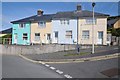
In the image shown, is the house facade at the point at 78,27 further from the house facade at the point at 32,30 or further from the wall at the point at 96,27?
the house facade at the point at 32,30

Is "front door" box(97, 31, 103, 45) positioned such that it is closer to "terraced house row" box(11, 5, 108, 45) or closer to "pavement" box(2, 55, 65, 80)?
"terraced house row" box(11, 5, 108, 45)

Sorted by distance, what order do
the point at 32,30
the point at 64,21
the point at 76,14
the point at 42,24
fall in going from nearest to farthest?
the point at 64,21 → the point at 76,14 → the point at 42,24 → the point at 32,30

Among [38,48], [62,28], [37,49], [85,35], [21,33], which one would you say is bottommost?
[37,49]

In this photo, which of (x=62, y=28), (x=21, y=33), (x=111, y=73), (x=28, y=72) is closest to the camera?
(x=111, y=73)

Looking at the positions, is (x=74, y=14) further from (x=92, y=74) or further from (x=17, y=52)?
(x=92, y=74)

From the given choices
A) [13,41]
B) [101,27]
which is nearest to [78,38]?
[101,27]

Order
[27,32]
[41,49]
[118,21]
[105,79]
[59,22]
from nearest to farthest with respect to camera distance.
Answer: [105,79] < [41,49] < [59,22] < [27,32] < [118,21]

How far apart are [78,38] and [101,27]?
455cm

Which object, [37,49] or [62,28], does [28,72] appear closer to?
[37,49]

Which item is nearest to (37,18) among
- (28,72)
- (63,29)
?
(63,29)

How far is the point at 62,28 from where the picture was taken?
45.1 m

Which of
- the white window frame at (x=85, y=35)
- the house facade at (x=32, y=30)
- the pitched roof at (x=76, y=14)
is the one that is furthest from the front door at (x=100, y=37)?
the house facade at (x=32, y=30)

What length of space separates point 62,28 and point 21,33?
10633 mm

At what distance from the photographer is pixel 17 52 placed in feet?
117
